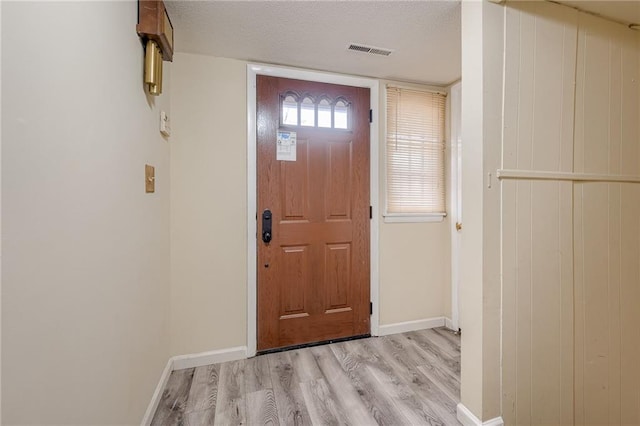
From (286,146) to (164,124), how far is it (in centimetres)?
87

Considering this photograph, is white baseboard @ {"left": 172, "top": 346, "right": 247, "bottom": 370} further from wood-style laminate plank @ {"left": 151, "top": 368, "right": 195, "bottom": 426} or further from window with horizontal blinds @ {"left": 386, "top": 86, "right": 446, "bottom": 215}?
window with horizontal blinds @ {"left": 386, "top": 86, "right": 446, "bottom": 215}

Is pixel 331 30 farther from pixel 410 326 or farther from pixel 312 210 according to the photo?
pixel 410 326

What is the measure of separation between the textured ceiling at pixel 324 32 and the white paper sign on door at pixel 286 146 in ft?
1.86

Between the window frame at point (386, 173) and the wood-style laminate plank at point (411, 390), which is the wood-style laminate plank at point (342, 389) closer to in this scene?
the wood-style laminate plank at point (411, 390)

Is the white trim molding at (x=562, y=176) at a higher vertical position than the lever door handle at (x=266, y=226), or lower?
higher

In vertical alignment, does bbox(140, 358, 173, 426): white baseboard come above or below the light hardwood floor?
above

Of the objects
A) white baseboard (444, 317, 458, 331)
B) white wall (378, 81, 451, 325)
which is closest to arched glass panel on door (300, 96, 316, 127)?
white wall (378, 81, 451, 325)

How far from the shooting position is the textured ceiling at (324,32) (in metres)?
1.63

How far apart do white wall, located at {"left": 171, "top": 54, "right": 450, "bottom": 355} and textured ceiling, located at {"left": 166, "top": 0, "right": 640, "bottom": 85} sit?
0.76ft

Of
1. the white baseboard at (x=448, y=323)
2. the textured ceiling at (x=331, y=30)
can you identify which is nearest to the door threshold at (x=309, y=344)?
the white baseboard at (x=448, y=323)

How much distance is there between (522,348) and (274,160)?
1972mm

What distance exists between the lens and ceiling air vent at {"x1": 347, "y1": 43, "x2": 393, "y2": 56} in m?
2.04

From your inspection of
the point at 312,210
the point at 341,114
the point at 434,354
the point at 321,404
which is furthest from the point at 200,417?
the point at 341,114

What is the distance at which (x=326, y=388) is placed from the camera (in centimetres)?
187
